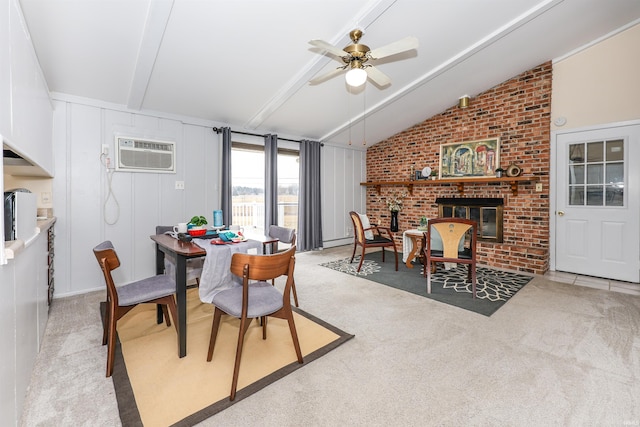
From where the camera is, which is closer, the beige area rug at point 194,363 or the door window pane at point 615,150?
the beige area rug at point 194,363

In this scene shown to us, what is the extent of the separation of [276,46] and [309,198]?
2.95 m

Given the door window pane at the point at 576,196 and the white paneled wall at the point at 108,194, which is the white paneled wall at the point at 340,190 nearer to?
the white paneled wall at the point at 108,194

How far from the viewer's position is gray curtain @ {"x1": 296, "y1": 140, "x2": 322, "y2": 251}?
5.46 meters

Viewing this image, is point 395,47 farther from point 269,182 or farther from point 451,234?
point 269,182

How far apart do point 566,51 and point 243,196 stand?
17.7 feet

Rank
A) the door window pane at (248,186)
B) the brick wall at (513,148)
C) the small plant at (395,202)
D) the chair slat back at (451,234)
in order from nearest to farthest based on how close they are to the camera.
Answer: the chair slat back at (451,234) < the brick wall at (513,148) < the door window pane at (248,186) < the small plant at (395,202)

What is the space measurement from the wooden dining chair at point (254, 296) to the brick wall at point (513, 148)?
13.2 feet

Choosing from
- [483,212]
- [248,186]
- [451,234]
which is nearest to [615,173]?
[483,212]

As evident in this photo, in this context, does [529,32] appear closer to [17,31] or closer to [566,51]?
[566,51]

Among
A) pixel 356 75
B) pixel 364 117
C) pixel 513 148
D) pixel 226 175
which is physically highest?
pixel 364 117

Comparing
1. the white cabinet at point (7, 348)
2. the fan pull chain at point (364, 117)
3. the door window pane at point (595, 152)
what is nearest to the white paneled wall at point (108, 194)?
the white cabinet at point (7, 348)

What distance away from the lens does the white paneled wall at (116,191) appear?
3227mm

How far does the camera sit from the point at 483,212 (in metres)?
4.88

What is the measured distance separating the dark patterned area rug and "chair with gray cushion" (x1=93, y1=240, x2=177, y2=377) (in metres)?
2.55
